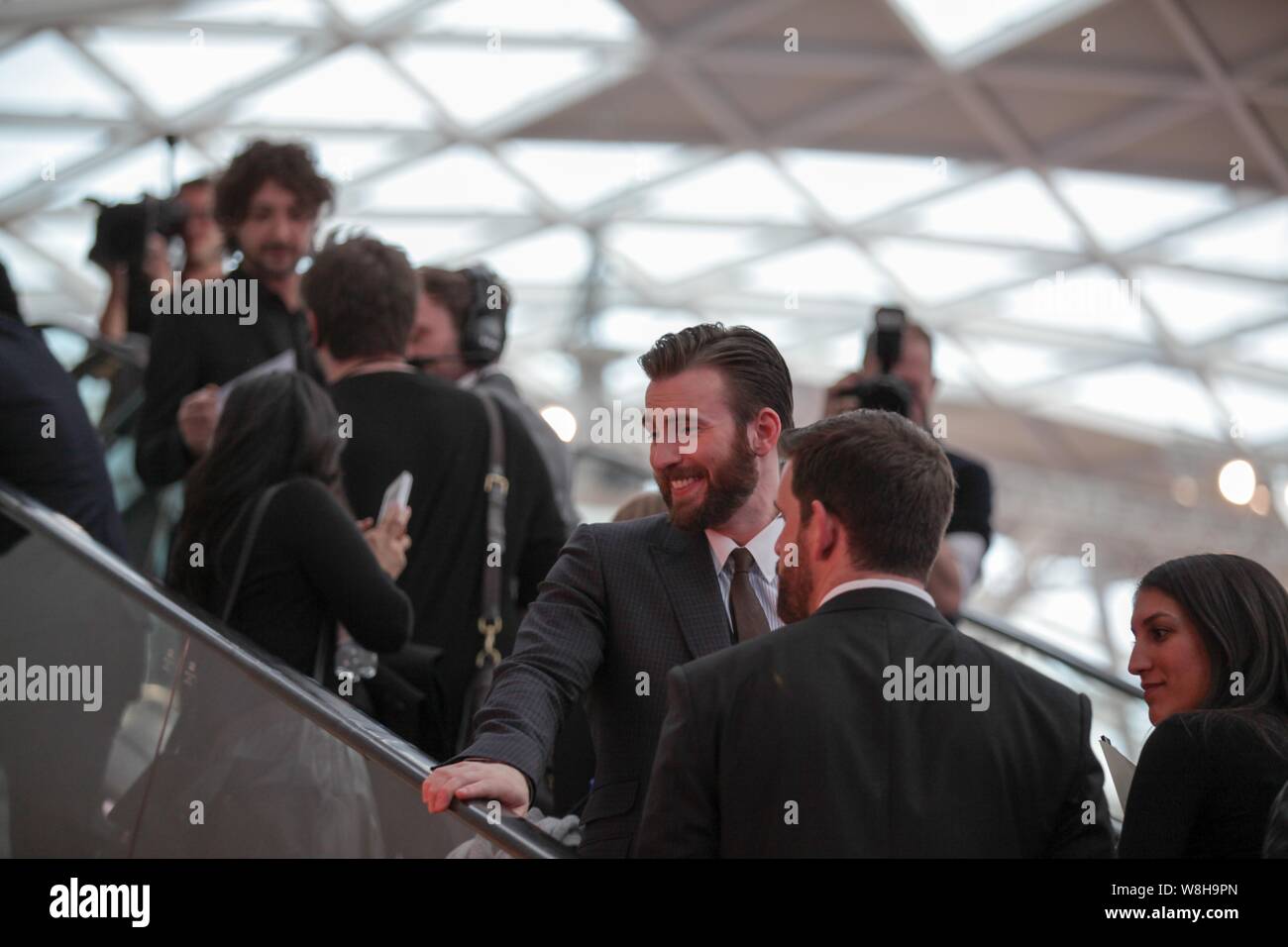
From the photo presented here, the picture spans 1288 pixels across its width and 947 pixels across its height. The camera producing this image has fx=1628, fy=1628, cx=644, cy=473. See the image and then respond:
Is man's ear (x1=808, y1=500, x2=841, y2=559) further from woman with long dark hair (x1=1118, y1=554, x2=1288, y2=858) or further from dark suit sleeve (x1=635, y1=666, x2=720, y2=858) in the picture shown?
woman with long dark hair (x1=1118, y1=554, x2=1288, y2=858)

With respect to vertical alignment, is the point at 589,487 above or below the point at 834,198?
below

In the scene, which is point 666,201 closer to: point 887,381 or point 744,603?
point 887,381

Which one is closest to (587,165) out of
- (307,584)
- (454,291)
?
(454,291)

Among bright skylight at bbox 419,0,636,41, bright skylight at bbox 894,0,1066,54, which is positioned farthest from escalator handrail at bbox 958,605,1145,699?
bright skylight at bbox 419,0,636,41

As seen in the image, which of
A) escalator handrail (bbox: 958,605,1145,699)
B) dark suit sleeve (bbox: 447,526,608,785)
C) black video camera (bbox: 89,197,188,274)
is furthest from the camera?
black video camera (bbox: 89,197,188,274)

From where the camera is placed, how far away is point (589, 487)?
1148 centimetres

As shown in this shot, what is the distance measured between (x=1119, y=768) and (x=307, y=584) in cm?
221

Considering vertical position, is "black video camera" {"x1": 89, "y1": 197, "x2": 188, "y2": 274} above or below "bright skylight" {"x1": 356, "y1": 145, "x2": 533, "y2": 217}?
below

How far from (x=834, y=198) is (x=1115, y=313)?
434 cm

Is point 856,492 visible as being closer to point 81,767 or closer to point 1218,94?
point 81,767

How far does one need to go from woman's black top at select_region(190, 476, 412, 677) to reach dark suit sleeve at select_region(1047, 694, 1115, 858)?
78.3 inches

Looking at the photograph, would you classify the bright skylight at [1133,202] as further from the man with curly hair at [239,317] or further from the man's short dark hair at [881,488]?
the man's short dark hair at [881,488]

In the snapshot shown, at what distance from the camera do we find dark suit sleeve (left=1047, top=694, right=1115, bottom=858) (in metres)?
3.05
